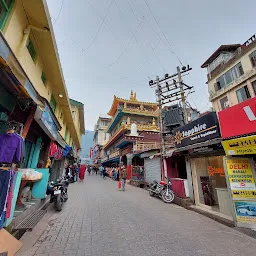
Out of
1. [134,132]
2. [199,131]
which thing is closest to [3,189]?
[199,131]

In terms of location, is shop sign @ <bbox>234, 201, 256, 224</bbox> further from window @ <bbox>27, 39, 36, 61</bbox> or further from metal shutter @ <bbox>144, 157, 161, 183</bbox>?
window @ <bbox>27, 39, 36, 61</bbox>

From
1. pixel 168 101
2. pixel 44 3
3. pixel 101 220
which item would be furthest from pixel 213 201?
pixel 44 3

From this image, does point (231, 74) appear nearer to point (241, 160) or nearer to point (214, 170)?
point (214, 170)

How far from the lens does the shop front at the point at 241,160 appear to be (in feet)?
15.7

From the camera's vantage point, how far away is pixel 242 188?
5.09 m

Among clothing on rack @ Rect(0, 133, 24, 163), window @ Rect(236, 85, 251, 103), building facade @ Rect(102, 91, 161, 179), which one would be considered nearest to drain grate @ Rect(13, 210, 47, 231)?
clothing on rack @ Rect(0, 133, 24, 163)

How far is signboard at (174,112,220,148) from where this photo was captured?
6.31 meters

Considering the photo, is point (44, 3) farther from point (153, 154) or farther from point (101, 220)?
point (153, 154)

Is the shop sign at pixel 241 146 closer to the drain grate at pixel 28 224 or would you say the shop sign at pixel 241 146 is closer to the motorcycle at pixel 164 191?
the motorcycle at pixel 164 191

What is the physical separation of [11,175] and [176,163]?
403 inches

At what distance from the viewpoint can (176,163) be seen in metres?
11.2

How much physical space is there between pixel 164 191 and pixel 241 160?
4.84m

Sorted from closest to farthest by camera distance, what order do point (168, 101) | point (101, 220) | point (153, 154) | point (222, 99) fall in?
point (101, 220) → point (168, 101) → point (153, 154) → point (222, 99)

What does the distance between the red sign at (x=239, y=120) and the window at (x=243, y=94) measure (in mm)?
14780
